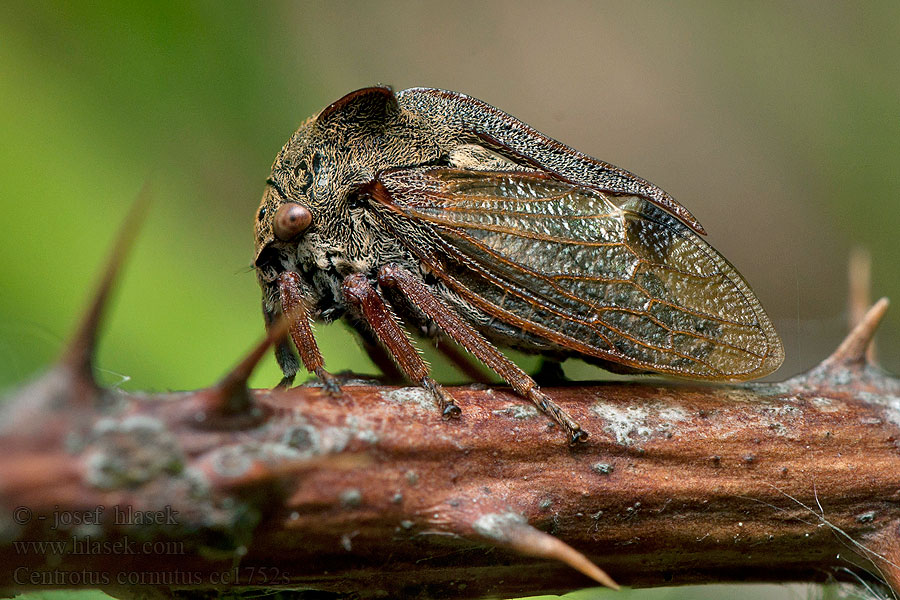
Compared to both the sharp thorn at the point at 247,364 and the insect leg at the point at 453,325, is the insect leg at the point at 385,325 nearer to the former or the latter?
the insect leg at the point at 453,325

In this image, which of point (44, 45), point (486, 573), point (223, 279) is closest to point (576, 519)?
point (486, 573)

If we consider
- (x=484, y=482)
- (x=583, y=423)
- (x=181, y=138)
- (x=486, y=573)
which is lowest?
(x=486, y=573)

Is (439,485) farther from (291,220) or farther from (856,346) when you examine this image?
(856,346)

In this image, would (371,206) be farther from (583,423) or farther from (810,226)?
(810,226)

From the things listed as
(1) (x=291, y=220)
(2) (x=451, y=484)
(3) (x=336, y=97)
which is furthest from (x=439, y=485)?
(3) (x=336, y=97)

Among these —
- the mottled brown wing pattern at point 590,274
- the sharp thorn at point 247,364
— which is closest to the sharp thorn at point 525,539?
the sharp thorn at point 247,364

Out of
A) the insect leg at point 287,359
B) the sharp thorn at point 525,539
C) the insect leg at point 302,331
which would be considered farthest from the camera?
the insect leg at point 287,359

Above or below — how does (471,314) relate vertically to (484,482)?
above
